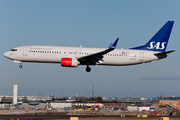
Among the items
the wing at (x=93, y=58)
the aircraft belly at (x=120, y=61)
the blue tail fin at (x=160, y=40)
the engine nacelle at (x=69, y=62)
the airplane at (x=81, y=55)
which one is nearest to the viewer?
the wing at (x=93, y=58)

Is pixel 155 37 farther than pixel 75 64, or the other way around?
pixel 155 37

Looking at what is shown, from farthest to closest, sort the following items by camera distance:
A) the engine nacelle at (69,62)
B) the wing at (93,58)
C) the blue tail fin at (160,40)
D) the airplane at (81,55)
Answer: the blue tail fin at (160,40) < the airplane at (81,55) < the engine nacelle at (69,62) < the wing at (93,58)

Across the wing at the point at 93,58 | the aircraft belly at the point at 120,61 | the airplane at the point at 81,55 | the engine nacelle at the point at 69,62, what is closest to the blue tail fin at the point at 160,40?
the airplane at the point at 81,55

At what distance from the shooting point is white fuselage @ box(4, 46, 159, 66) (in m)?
48.1

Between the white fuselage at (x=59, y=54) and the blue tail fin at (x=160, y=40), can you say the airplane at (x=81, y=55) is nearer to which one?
the white fuselage at (x=59, y=54)

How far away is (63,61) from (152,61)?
17.5 metres

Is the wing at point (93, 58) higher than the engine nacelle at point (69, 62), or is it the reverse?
the wing at point (93, 58)

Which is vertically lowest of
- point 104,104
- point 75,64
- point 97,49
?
point 104,104

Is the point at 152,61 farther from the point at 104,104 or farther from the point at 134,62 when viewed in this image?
the point at 104,104

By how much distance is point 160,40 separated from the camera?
179 ft

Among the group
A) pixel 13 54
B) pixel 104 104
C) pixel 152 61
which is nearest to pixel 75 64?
pixel 13 54

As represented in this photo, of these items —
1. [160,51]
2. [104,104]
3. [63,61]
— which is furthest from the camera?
[104,104]

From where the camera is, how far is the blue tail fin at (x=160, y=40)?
53750mm

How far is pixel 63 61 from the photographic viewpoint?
154 feet
